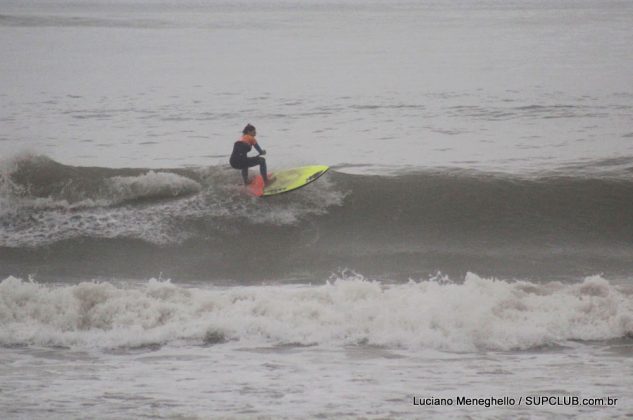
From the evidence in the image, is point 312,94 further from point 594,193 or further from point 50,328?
point 50,328

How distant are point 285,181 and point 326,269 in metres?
2.29

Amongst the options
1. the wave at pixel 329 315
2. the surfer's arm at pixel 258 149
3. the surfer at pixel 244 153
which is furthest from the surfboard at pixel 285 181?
the wave at pixel 329 315

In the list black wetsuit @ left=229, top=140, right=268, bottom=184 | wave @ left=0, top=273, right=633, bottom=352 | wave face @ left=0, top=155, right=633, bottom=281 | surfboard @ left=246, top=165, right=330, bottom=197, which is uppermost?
black wetsuit @ left=229, top=140, right=268, bottom=184

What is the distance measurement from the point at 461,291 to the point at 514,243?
3515 millimetres

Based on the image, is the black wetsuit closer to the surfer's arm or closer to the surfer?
the surfer

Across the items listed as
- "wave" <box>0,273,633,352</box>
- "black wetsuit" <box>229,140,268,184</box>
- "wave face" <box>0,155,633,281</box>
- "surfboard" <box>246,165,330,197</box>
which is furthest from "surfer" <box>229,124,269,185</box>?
"wave" <box>0,273,633,352</box>

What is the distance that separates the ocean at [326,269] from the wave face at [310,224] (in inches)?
1.8

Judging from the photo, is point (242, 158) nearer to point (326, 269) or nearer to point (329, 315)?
point (326, 269)

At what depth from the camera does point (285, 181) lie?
49.8ft

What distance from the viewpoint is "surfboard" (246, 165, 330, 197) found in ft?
49.4

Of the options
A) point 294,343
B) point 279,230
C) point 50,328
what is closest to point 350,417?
point 294,343

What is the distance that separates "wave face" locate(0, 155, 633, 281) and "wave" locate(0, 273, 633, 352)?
163 centimetres

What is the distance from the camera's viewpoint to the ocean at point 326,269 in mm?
8680

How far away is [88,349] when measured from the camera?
10.2 m
